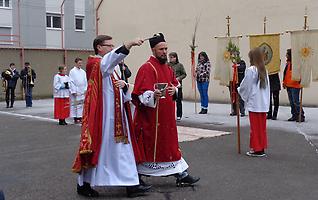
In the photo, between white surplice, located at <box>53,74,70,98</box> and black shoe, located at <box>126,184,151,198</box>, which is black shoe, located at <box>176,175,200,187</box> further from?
white surplice, located at <box>53,74,70,98</box>

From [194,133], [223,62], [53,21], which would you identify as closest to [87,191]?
[194,133]

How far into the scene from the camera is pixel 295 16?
56.9ft

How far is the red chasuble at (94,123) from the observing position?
5.81 meters

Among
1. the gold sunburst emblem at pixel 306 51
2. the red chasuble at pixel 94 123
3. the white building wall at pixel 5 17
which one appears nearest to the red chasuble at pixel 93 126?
the red chasuble at pixel 94 123

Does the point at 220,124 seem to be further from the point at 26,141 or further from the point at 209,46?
the point at 209,46

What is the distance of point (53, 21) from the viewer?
128 feet

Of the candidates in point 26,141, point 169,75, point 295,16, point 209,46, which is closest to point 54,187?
point 169,75

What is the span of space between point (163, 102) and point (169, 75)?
0.40 metres

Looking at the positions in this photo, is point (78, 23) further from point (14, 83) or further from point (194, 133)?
point (194, 133)

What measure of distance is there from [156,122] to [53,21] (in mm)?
34402

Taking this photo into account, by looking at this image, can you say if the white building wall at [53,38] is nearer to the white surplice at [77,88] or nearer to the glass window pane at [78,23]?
the glass window pane at [78,23]

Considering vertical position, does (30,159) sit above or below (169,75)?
below

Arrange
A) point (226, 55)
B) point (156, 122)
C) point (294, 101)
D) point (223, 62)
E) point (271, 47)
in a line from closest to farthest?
point (156, 122), point (294, 101), point (271, 47), point (226, 55), point (223, 62)

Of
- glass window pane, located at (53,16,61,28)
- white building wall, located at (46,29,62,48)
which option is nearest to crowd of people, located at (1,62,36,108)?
white building wall, located at (46,29,62,48)
